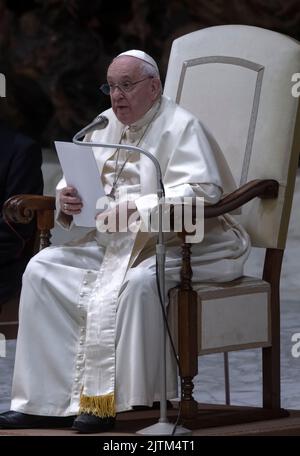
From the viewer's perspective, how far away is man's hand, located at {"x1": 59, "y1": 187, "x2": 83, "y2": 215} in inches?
233

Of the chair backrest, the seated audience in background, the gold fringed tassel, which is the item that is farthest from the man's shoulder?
the gold fringed tassel

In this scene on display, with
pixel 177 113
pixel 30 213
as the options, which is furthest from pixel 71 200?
pixel 177 113

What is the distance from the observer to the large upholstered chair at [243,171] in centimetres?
577

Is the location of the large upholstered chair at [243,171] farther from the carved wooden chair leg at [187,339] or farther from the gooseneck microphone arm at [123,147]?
the gooseneck microphone arm at [123,147]

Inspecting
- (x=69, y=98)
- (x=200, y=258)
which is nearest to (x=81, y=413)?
(x=200, y=258)

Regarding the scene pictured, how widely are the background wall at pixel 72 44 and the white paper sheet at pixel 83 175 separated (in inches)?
245

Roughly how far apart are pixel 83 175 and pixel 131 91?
426 mm

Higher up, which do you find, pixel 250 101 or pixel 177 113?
pixel 250 101

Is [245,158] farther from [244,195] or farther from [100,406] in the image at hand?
[100,406]

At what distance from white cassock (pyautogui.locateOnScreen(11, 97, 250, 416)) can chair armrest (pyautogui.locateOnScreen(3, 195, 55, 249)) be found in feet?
0.24

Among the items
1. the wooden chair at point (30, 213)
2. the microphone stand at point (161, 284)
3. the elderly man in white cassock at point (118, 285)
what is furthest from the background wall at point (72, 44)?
the microphone stand at point (161, 284)

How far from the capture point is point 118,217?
5.90 m
